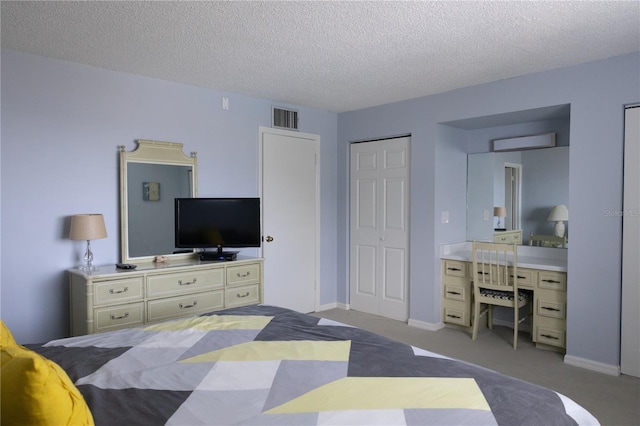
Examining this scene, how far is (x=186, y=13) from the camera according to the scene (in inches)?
102

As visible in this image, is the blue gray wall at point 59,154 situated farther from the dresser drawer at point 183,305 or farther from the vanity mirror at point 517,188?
the vanity mirror at point 517,188

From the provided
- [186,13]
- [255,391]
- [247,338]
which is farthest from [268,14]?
[255,391]

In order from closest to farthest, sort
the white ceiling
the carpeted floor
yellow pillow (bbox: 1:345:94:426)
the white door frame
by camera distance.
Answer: yellow pillow (bbox: 1:345:94:426)
the white ceiling
the carpeted floor
the white door frame

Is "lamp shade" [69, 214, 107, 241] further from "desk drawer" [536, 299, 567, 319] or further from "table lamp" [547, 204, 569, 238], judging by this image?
"table lamp" [547, 204, 569, 238]

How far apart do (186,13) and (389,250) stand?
3332 millimetres

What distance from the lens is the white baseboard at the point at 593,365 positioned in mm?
3352

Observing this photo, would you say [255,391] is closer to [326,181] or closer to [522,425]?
[522,425]

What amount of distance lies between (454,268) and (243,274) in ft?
7.16

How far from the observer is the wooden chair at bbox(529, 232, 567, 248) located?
4.20 metres

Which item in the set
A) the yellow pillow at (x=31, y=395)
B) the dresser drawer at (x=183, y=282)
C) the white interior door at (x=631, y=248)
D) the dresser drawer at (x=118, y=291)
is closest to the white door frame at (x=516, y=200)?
the white interior door at (x=631, y=248)

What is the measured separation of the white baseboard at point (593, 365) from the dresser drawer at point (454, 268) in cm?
119

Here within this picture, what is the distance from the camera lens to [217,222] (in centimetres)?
405

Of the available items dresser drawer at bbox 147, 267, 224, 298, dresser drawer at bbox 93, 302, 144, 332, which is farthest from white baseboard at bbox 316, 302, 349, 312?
dresser drawer at bbox 93, 302, 144, 332

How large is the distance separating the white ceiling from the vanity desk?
176 centimetres
